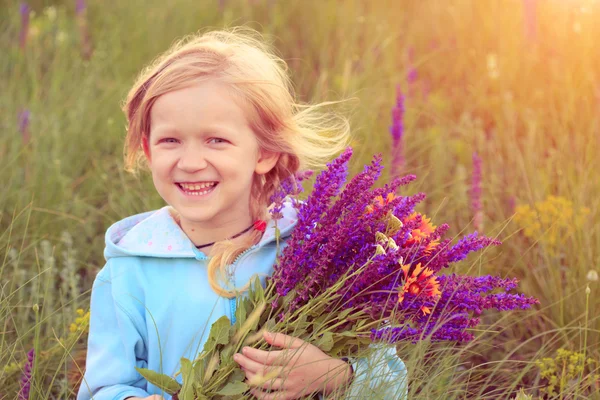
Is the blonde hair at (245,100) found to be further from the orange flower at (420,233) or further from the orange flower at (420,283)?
the orange flower at (420,283)

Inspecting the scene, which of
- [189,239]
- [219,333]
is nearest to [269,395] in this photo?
[219,333]

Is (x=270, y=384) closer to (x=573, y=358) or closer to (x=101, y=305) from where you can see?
(x=101, y=305)

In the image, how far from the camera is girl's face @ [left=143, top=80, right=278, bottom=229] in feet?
7.00

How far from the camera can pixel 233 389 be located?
1901 mm

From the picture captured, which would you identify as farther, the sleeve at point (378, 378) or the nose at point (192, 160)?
the nose at point (192, 160)

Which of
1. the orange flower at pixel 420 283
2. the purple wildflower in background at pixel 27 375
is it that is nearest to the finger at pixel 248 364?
the orange flower at pixel 420 283

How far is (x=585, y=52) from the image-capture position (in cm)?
392

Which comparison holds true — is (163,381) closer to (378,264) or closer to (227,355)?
(227,355)

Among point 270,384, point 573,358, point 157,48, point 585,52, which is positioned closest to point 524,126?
point 585,52

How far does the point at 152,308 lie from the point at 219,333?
308 mm

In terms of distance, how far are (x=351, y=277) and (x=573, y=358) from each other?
84cm

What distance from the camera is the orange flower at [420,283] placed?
1.89 meters

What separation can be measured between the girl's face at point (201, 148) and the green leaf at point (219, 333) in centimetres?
34

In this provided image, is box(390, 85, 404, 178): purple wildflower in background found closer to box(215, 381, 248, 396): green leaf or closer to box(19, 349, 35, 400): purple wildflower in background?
box(215, 381, 248, 396): green leaf
